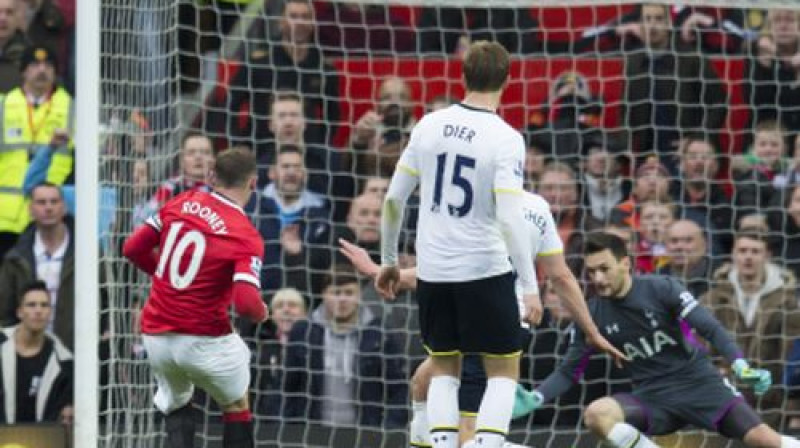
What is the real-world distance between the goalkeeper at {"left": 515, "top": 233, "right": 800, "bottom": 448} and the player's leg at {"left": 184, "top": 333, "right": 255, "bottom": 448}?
150 cm

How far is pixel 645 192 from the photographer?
11.9 metres

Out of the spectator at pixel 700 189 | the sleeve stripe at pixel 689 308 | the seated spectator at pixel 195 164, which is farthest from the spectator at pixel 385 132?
the sleeve stripe at pixel 689 308

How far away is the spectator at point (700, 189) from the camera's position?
476 inches

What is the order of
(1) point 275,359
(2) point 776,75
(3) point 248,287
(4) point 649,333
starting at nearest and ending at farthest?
1. (3) point 248,287
2. (4) point 649,333
3. (1) point 275,359
4. (2) point 776,75

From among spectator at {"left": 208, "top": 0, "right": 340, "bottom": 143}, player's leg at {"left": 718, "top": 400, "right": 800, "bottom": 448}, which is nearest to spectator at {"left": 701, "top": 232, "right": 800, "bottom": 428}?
player's leg at {"left": 718, "top": 400, "right": 800, "bottom": 448}

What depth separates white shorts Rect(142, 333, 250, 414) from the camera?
8.88 metres

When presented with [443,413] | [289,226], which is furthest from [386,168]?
[443,413]

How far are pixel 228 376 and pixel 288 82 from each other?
372 centimetres

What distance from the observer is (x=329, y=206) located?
39.6 ft

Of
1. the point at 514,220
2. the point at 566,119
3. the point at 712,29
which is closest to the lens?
the point at 514,220

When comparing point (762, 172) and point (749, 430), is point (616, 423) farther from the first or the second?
point (762, 172)

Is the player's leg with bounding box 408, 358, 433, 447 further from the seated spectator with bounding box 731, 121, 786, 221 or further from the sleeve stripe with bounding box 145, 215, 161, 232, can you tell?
the seated spectator with bounding box 731, 121, 786, 221

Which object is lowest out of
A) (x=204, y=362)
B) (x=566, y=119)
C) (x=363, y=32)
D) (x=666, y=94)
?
(x=204, y=362)

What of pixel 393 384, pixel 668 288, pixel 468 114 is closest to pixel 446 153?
pixel 468 114
